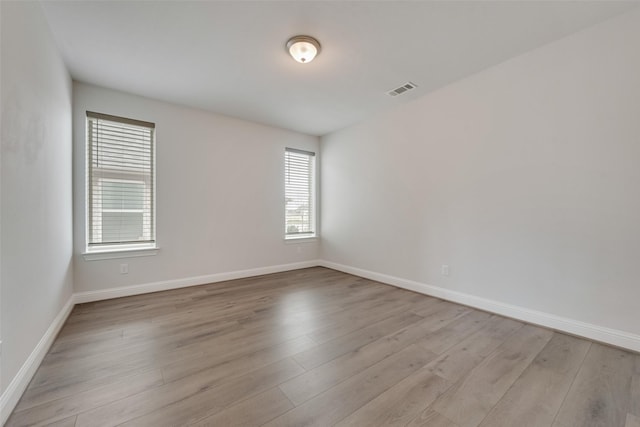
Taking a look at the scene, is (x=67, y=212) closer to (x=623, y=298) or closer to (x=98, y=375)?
(x=98, y=375)

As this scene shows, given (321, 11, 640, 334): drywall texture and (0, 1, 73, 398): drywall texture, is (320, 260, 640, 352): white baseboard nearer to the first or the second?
(321, 11, 640, 334): drywall texture

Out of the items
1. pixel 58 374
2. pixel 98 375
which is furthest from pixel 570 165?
pixel 58 374

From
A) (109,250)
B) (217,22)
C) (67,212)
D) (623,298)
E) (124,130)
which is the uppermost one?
(217,22)

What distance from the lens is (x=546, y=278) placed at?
2.36 metres

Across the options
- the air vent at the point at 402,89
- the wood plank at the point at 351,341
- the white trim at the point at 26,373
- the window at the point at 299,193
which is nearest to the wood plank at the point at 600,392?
the wood plank at the point at 351,341

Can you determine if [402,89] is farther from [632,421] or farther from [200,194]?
[632,421]

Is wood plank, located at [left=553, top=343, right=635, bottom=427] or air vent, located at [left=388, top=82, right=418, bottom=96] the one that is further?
air vent, located at [left=388, top=82, right=418, bottom=96]

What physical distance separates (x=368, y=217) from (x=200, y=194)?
2.51 metres

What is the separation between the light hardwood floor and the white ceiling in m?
2.50

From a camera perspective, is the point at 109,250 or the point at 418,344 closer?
the point at 418,344

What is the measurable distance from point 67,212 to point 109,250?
64 cm

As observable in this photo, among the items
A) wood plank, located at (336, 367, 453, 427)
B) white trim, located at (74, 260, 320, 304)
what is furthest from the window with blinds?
wood plank, located at (336, 367, 453, 427)

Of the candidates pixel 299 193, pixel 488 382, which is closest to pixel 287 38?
pixel 299 193

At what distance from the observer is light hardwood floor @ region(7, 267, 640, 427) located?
1.33 meters
